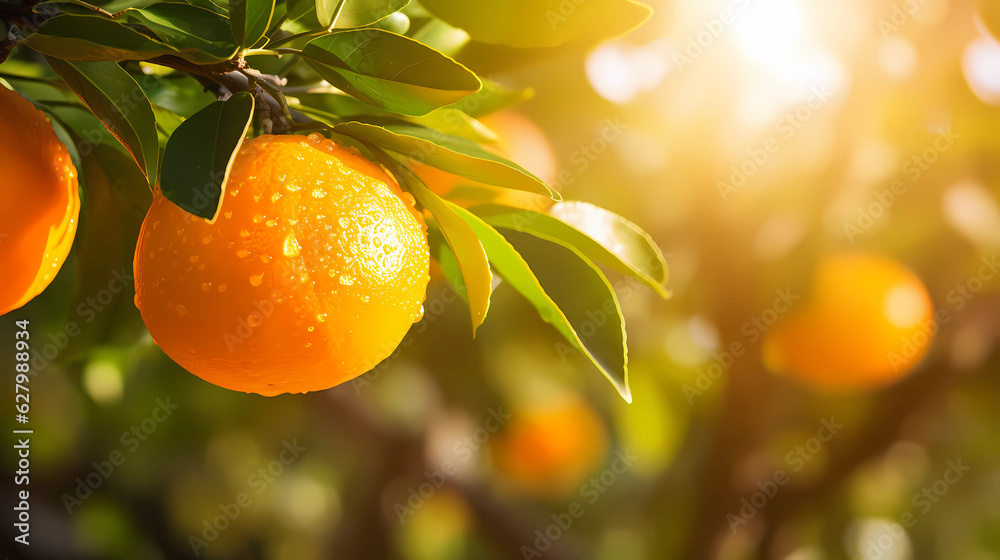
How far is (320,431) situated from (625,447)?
1.83ft

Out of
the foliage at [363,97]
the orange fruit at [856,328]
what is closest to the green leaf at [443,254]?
the foliage at [363,97]

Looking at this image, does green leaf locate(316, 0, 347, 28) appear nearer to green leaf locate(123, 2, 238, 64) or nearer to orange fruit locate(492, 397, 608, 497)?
green leaf locate(123, 2, 238, 64)

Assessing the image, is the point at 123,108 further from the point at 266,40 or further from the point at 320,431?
the point at 320,431

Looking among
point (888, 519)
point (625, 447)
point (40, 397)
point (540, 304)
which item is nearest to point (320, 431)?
point (40, 397)

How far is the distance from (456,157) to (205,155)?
123 millimetres

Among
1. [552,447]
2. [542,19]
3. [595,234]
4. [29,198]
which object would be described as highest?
[542,19]

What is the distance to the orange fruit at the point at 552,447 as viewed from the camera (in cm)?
122

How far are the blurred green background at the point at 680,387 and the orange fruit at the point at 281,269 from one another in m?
0.53

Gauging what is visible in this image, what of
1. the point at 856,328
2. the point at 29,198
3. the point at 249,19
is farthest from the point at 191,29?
the point at 856,328

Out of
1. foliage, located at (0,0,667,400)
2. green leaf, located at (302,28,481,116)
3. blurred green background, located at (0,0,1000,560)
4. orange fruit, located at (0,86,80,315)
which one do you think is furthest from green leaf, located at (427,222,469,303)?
blurred green background, located at (0,0,1000,560)

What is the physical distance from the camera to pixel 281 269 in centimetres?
35

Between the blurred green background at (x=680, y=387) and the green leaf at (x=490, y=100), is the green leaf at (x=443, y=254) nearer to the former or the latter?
the green leaf at (x=490, y=100)

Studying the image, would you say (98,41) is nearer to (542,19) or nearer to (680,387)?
(542,19)

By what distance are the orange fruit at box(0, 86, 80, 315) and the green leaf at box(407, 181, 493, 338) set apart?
0.73ft
